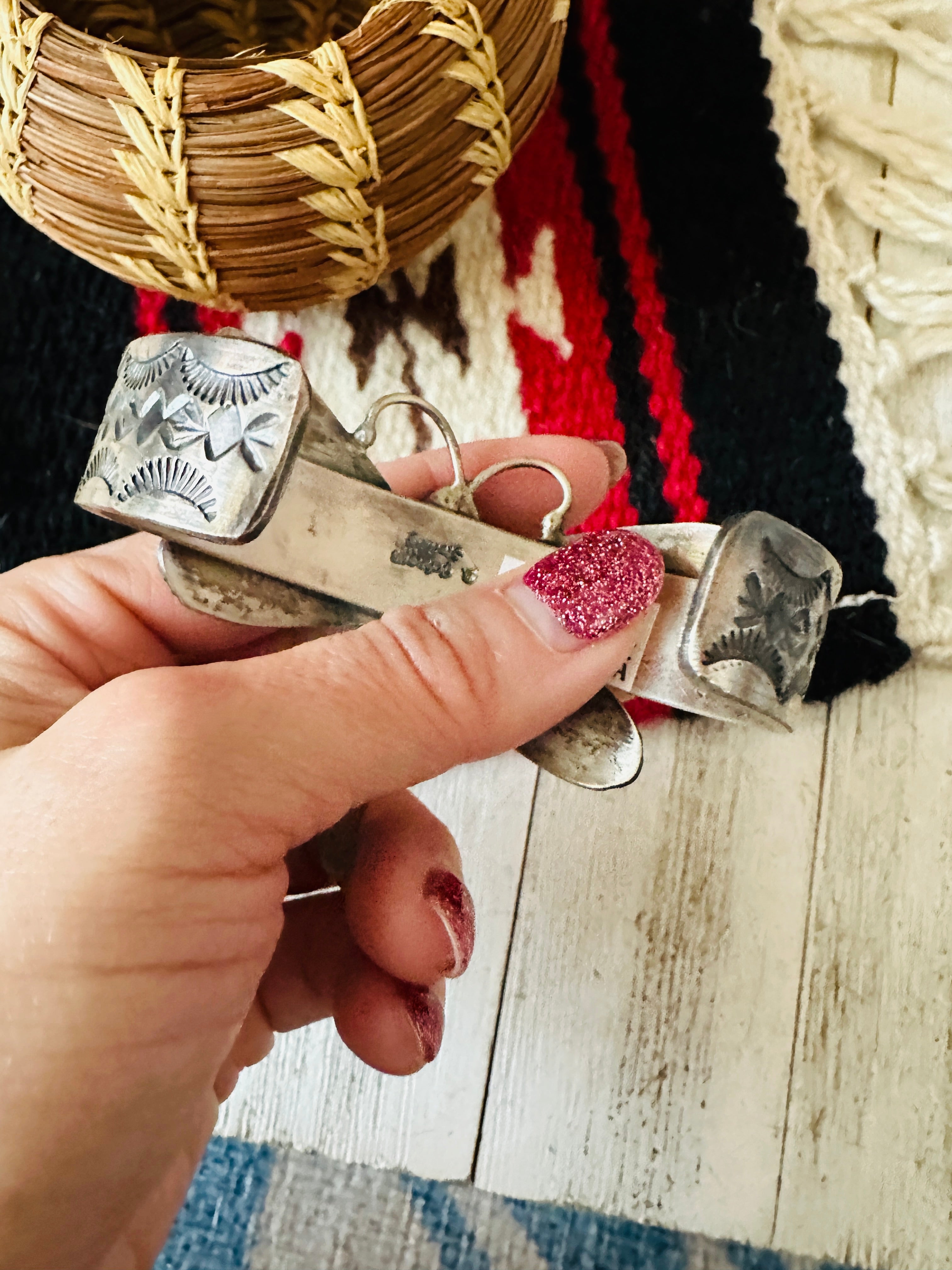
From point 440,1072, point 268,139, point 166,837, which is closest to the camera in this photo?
point 166,837

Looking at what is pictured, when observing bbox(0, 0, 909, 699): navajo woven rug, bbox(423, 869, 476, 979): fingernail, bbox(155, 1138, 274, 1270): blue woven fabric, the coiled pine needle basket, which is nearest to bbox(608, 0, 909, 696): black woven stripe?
bbox(0, 0, 909, 699): navajo woven rug

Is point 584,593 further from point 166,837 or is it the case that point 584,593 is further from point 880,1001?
point 880,1001

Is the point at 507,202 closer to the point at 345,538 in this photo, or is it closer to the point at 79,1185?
the point at 345,538

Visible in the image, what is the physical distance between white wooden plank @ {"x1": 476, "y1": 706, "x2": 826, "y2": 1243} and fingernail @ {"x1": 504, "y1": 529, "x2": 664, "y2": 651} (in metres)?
0.19

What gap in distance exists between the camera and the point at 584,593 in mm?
326

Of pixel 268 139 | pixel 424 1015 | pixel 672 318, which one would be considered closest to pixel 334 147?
pixel 268 139

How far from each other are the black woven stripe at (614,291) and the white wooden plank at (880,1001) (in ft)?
0.51

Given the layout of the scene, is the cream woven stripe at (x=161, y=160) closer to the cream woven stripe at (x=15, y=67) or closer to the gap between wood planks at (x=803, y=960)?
the cream woven stripe at (x=15, y=67)

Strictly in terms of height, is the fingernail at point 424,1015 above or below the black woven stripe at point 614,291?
below

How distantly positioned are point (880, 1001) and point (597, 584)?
0.97 feet

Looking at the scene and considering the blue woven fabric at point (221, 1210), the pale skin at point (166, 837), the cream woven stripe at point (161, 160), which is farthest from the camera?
the blue woven fabric at point (221, 1210)

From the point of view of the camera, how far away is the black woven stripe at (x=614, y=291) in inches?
21.2

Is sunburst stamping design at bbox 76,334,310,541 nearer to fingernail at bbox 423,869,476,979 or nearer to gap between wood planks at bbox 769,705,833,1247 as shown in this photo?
fingernail at bbox 423,869,476,979

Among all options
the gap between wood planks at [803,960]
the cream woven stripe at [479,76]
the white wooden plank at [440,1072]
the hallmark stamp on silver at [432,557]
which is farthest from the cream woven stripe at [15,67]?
the gap between wood planks at [803,960]
